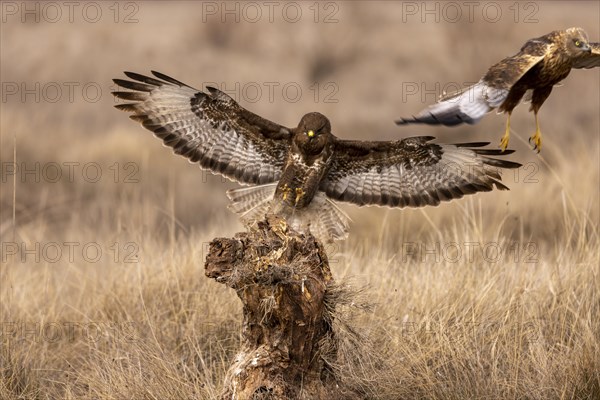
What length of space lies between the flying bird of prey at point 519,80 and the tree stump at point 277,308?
83cm

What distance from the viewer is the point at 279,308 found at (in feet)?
17.0

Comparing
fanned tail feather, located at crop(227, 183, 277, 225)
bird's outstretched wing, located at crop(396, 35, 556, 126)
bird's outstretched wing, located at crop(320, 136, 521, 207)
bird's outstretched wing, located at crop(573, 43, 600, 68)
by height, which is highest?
bird's outstretched wing, located at crop(573, 43, 600, 68)

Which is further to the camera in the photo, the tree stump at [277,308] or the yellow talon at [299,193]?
the yellow talon at [299,193]

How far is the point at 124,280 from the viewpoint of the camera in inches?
292

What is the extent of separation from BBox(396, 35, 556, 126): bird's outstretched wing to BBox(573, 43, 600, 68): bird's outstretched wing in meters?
0.30

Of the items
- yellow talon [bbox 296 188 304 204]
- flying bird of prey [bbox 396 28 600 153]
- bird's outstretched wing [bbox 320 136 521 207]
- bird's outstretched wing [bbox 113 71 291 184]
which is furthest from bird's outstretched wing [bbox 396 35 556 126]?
bird's outstretched wing [bbox 113 71 291 184]

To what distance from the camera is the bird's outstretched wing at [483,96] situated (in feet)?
16.8

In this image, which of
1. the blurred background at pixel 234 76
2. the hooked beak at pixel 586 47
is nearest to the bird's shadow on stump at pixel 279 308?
the hooked beak at pixel 586 47

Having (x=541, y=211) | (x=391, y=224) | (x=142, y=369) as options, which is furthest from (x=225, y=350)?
(x=541, y=211)

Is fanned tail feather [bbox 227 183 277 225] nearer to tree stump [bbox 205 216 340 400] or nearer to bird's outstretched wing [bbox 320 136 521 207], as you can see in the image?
bird's outstretched wing [bbox 320 136 521 207]

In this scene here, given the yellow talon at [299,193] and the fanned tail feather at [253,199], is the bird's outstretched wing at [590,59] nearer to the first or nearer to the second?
the yellow talon at [299,193]

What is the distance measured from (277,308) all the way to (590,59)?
2.35m

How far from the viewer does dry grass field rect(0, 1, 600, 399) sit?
6031 millimetres

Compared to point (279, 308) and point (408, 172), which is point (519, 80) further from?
point (279, 308)
